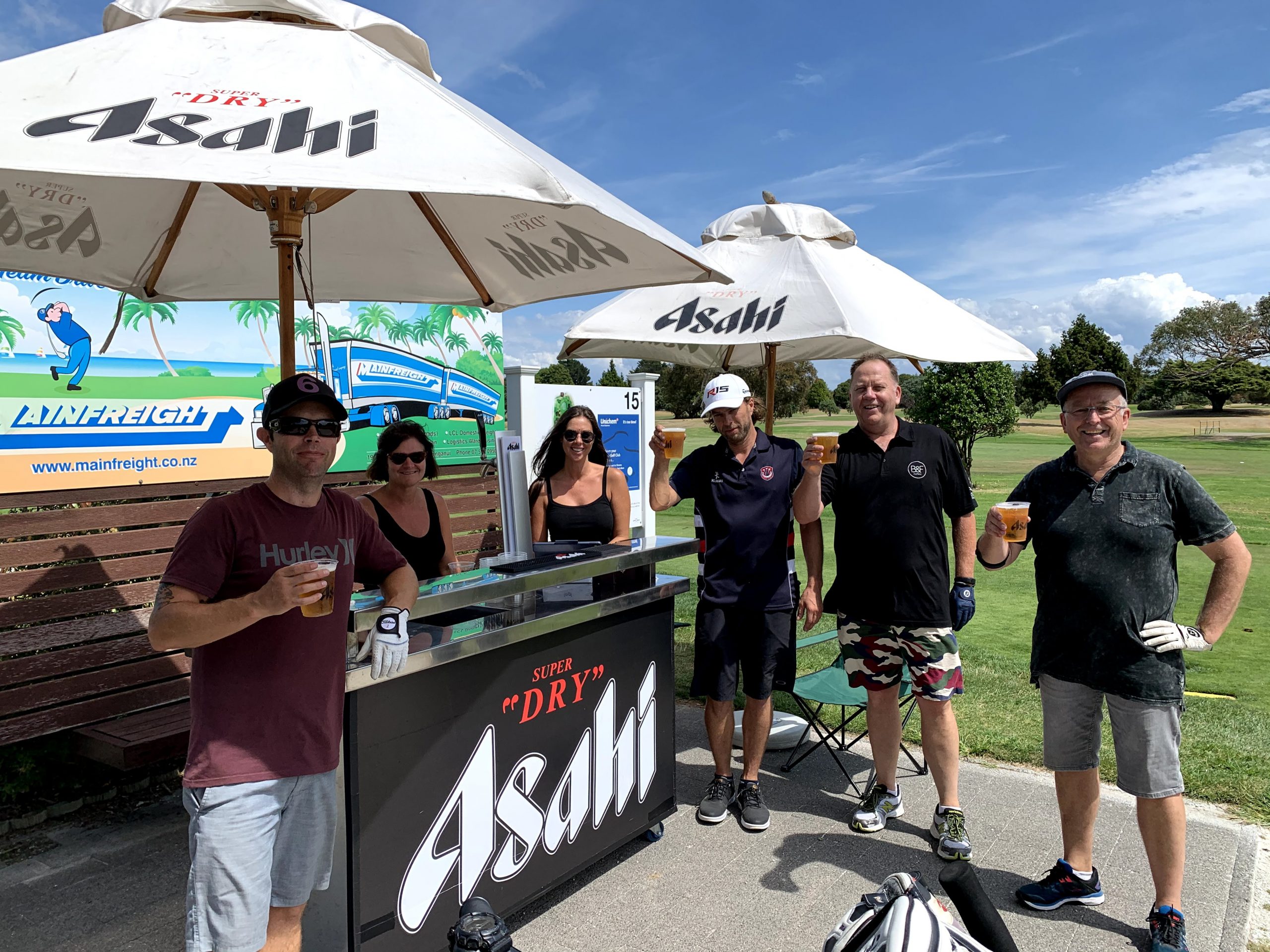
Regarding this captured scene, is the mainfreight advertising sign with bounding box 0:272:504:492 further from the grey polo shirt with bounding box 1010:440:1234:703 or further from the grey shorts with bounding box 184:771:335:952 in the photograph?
the grey polo shirt with bounding box 1010:440:1234:703

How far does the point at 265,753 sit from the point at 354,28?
2.15m

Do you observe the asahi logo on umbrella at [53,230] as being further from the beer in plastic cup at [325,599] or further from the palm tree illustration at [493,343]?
the palm tree illustration at [493,343]

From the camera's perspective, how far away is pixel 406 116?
7.46 ft

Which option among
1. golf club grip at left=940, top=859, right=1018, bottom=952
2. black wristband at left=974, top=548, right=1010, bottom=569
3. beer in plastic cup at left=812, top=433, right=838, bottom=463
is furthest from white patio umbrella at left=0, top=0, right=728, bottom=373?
golf club grip at left=940, top=859, right=1018, bottom=952

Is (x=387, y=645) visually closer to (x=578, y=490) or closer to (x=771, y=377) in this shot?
(x=578, y=490)

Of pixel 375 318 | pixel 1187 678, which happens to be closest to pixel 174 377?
pixel 375 318

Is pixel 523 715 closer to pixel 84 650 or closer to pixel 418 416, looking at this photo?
pixel 84 650

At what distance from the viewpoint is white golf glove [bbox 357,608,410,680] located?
2400 millimetres

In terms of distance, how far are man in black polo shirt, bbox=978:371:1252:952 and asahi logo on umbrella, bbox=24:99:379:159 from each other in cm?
249

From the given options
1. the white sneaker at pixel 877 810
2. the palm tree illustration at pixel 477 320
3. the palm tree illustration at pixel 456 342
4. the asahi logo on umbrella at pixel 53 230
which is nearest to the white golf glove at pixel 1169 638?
the white sneaker at pixel 877 810

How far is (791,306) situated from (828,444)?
77 centimetres

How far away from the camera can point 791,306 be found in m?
4.01

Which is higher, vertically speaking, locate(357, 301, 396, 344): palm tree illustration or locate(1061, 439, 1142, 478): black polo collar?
locate(357, 301, 396, 344): palm tree illustration

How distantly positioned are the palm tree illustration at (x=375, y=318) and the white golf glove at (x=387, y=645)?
4088 millimetres
